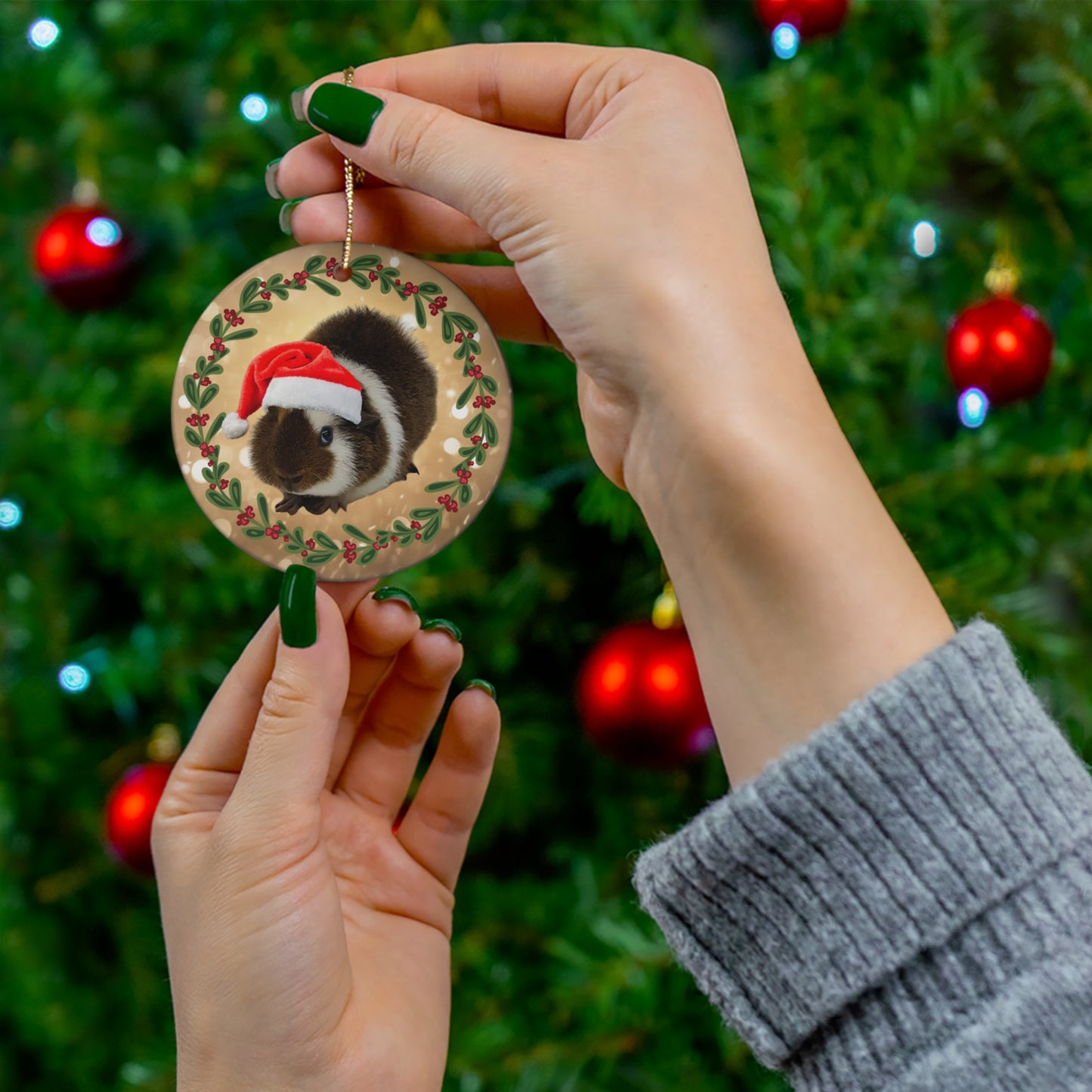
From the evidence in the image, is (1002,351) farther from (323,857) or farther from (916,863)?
(323,857)

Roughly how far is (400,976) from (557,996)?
0.23 metres

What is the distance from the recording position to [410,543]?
825 mm

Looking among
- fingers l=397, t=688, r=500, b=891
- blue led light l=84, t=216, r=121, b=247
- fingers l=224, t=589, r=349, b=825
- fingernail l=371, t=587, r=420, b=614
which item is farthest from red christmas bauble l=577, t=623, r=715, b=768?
blue led light l=84, t=216, r=121, b=247

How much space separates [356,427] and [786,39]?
62cm

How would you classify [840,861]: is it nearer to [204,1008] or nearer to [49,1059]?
[204,1008]

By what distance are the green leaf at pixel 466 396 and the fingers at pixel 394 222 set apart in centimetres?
15

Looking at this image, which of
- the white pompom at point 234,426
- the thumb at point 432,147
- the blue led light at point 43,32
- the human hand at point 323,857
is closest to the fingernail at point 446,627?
the human hand at point 323,857

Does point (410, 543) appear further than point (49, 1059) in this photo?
No

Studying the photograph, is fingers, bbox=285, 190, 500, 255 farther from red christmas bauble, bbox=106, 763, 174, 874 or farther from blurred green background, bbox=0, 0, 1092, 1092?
red christmas bauble, bbox=106, 763, 174, 874

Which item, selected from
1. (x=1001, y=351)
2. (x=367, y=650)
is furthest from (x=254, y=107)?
(x=1001, y=351)

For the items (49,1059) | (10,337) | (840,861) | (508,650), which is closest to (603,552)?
(508,650)

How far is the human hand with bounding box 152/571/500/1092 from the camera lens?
66 cm

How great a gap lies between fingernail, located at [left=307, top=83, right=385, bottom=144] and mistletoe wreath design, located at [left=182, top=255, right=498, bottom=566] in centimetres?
13

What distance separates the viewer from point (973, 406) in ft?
3.07
